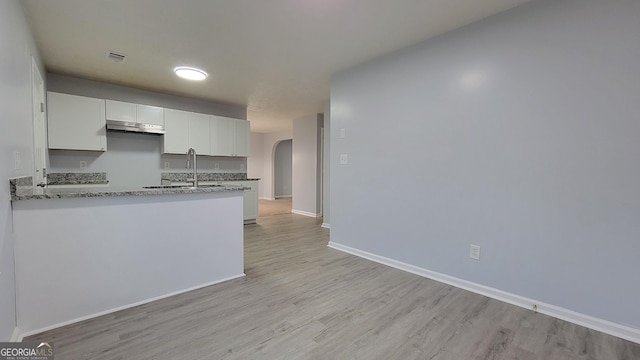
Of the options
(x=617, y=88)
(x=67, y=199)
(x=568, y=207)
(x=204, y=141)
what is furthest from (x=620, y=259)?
(x=204, y=141)

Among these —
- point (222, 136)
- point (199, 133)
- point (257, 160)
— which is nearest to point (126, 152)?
point (199, 133)

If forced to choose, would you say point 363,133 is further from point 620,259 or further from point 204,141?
point 204,141

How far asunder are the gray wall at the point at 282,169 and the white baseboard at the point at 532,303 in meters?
7.23

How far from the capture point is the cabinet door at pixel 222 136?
5.10 meters

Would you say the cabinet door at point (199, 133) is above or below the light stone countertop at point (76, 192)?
above

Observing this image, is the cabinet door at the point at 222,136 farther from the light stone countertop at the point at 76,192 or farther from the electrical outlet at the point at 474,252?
the electrical outlet at the point at 474,252

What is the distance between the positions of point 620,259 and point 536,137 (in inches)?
38.0

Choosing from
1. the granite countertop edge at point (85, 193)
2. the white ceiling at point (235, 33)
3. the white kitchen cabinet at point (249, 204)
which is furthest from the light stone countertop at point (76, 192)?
the white kitchen cabinet at point (249, 204)

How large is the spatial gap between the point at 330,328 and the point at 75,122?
4.28 m

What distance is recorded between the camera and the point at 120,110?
4.07 meters

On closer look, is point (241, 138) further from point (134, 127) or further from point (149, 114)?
point (134, 127)

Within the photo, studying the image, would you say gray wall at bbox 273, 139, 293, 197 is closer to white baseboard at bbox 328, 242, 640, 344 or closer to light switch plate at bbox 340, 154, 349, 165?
light switch plate at bbox 340, 154, 349, 165

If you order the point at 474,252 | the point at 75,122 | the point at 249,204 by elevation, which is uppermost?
the point at 75,122

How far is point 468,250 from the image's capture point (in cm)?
249
